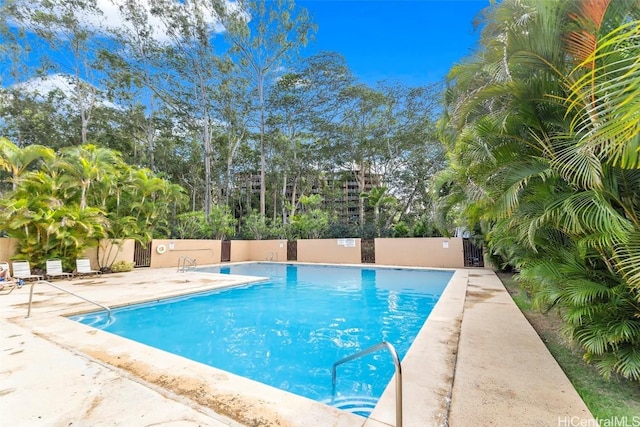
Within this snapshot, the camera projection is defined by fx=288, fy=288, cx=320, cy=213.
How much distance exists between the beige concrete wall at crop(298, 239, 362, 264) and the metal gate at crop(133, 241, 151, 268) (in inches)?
332

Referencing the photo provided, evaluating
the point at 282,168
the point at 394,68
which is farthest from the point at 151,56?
the point at 394,68

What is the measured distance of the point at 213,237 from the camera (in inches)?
770

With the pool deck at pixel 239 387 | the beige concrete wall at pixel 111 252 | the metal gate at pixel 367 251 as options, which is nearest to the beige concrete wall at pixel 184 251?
the beige concrete wall at pixel 111 252

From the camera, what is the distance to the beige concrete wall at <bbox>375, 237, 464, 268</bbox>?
1419cm

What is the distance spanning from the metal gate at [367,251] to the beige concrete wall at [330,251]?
0.67ft

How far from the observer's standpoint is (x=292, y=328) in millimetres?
→ 5770

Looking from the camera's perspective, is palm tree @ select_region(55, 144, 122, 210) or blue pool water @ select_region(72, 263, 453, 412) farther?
palm tree @ select_region(55, 144, 122, 210)

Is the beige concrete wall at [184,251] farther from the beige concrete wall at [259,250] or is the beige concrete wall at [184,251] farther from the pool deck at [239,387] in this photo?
the pool deck at [239,387]

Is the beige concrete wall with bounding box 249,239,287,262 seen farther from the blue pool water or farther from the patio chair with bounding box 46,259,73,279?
the patio chair with bounding box 46,259,73,279

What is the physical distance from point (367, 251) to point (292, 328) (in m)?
11.6

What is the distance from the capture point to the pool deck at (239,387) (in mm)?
2260

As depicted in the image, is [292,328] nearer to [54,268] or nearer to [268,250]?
[54,268]

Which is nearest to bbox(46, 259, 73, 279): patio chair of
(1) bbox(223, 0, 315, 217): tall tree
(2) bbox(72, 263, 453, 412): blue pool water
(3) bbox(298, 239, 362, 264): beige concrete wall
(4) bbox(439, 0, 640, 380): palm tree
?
(2) bbox(72, 263, 453, 412): blue pool water

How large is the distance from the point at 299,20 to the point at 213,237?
17854 mm
